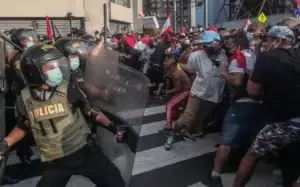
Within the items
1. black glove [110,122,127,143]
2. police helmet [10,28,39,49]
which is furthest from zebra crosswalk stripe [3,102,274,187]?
black glove [110,122,127,143]

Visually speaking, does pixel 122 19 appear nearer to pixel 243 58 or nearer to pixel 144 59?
pixel 144 59

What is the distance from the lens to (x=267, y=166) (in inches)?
200

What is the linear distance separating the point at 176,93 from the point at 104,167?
13.4 ft

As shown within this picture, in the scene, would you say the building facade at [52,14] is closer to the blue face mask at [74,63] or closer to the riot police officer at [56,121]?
the blue face mask at [74,63]

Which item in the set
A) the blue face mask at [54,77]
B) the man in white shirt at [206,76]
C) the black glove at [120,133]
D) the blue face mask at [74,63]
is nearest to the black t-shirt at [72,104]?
the blue face mask at [54,77]

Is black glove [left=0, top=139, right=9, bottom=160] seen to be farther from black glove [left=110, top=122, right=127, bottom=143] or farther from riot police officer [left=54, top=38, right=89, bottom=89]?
riot police officer [left=54, top=38, right=89, bottom=89]

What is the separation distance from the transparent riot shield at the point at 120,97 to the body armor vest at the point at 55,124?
9.0 inches

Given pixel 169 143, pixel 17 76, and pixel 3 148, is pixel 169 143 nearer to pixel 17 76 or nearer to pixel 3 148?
pixel 17 76

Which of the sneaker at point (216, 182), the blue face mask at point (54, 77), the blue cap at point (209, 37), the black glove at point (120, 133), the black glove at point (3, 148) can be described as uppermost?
the blue cap at point (209, 37)

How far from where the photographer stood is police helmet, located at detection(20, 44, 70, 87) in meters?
2.80

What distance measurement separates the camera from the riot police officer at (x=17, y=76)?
5.18 metres

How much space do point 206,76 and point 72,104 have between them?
310 centimetres

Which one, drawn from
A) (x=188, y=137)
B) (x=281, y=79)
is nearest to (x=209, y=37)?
(x=188, y=137)

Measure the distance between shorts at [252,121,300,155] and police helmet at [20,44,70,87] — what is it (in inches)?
70.3
